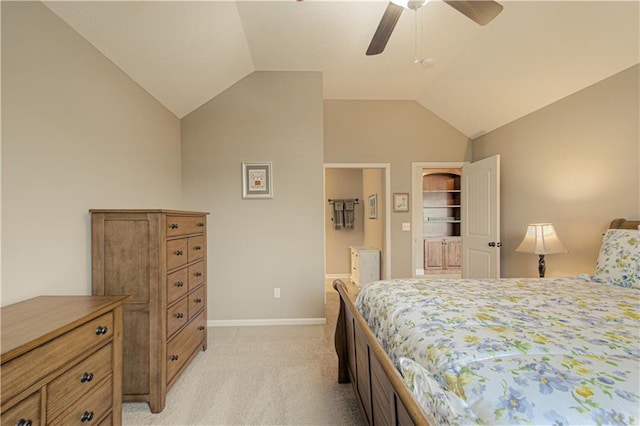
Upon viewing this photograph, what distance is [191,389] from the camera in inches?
79.4

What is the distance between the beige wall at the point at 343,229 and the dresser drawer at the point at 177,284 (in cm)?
403

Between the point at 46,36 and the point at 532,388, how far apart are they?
265 centimetres

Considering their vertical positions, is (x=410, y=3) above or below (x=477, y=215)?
above

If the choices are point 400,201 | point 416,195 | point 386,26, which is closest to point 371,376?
point 386,26

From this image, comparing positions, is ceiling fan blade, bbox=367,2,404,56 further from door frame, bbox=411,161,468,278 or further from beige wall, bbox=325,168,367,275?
beige wall, bbox=325,168,367,275

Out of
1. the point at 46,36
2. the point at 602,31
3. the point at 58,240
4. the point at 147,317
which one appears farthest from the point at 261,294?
the point at 602,31

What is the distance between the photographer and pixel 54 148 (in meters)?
1.58

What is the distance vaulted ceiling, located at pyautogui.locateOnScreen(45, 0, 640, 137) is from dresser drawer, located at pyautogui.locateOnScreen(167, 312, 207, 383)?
6.91ft

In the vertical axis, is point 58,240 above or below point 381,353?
above

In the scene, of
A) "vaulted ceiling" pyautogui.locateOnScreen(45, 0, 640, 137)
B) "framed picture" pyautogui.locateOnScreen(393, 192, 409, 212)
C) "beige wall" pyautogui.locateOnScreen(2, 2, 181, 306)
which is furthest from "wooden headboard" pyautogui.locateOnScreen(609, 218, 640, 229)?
"beige wall" pyautogui.locateOnScreen(2, 2, 181, 306)

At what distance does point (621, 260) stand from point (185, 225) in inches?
121

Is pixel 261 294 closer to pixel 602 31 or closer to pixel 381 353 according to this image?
pixel 381 353

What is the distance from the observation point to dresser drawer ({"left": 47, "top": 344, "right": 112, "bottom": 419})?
102 centimetres

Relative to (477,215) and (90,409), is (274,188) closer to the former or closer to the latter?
(90,409)
